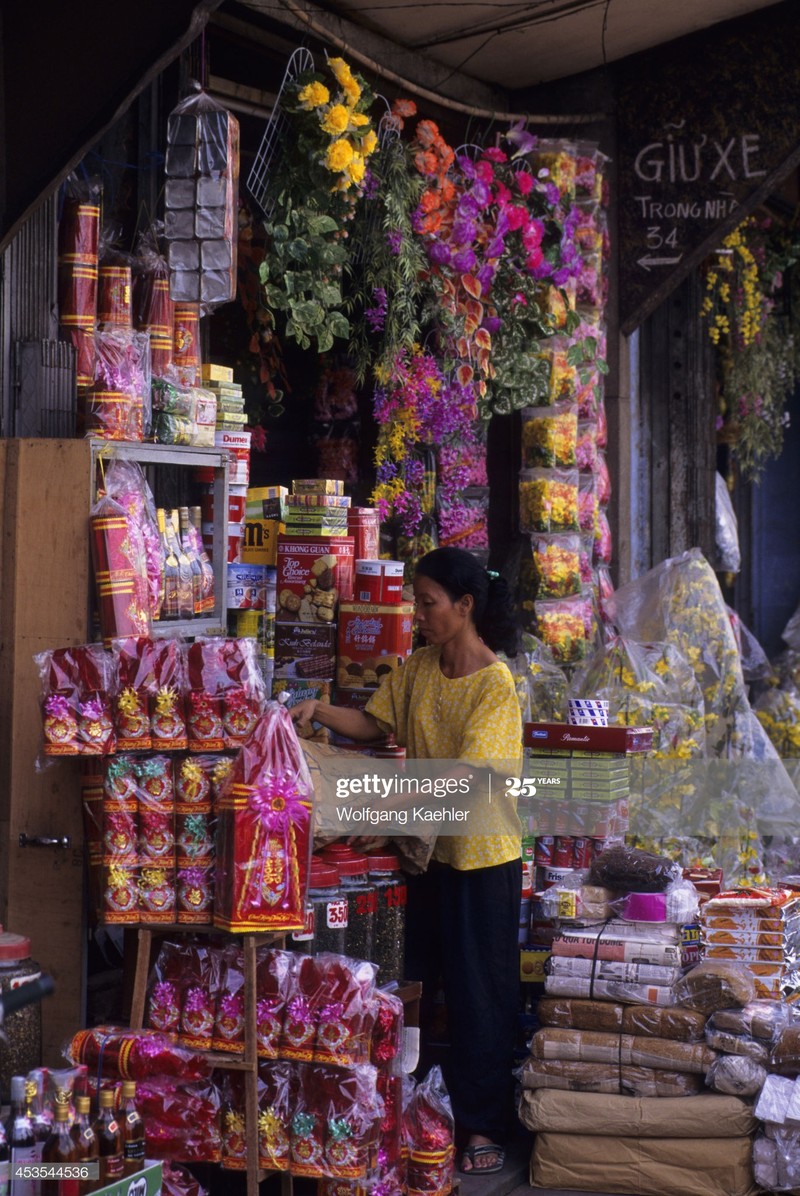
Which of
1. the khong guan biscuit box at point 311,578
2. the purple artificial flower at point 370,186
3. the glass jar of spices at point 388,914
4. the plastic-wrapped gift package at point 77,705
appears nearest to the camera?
the plastic-wrapped gift package at point 77,705

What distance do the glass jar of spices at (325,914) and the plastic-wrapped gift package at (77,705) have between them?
0.63 m

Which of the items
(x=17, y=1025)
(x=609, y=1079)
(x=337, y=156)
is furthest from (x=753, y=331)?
(x=17, y=1025)

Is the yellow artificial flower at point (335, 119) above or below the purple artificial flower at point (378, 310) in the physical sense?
above

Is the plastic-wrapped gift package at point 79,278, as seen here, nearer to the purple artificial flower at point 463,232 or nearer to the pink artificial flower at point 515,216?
the purple artificial flower at point 463,232

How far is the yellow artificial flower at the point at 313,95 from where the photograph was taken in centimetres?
486

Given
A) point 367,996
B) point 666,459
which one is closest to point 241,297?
point 367,996

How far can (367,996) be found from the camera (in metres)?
3.23

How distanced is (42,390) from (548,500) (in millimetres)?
3070

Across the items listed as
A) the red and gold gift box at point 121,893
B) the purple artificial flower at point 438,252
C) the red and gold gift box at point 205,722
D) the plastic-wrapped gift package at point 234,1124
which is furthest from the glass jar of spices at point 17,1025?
the purple artificial flower at point 438,252

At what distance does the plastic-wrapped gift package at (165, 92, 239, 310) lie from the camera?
4.24m

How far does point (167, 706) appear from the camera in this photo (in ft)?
10.7

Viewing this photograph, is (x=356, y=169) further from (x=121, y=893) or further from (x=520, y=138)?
(x=121, y=893)

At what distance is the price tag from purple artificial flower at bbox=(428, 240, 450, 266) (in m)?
3.01

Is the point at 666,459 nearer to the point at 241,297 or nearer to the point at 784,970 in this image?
the point at 241,297
